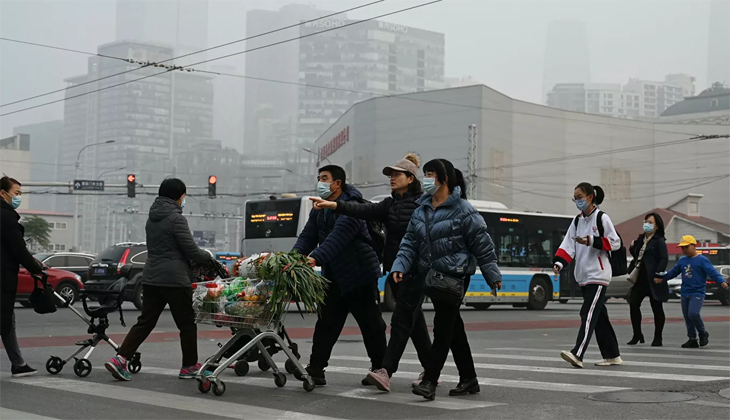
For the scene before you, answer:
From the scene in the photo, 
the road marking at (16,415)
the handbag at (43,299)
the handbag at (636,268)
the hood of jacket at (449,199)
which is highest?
the hood of jacket at (449,199)

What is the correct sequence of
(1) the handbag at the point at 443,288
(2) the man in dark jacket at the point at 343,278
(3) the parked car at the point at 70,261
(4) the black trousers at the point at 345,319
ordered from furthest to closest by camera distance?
(3) the parked car at the point at 70,261
(4) the black trousers at the point at 345,319
(2) the man in dark jacket at the point at 343,278
(1) the handbag at the point at 443,288

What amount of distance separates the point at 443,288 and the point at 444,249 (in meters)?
0.32

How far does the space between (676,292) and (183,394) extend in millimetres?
33615

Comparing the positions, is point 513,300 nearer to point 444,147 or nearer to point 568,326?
point 568,326

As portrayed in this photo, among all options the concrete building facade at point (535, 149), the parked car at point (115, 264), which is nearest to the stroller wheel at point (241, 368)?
the parked car at point (115, 264)

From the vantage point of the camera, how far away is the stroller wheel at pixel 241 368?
8992mm

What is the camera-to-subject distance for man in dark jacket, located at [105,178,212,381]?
8688 millimetres

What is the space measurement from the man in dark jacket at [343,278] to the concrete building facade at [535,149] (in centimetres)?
6281

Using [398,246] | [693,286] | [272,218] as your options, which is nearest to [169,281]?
[398,246]

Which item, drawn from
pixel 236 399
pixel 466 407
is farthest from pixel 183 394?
pixel 466 407

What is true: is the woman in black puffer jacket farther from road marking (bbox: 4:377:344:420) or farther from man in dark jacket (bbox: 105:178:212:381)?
man in dark jacket (bbox: 105:178:212:381)

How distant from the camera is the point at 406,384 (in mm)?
8469

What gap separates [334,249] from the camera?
8.12m

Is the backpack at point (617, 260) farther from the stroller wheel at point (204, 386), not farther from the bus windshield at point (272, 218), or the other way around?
the bus windshield at point (272, 218)
